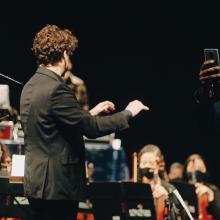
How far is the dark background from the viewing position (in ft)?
33.4

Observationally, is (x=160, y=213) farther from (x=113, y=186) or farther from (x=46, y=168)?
(x=46, y=168)

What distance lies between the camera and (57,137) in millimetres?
3715

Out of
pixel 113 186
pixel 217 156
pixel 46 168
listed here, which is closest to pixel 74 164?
pixel 46 168

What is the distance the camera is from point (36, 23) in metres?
10.2

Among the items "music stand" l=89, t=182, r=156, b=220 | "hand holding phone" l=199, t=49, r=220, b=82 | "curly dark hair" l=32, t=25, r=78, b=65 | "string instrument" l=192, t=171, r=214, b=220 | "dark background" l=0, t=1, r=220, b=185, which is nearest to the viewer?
"hand holding phone" l=199, t=49, r=220, b=82

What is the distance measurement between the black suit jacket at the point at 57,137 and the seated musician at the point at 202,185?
12.8ft

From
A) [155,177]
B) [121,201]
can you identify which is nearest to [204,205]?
[155,177]

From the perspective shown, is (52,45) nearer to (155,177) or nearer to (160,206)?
(155,177)

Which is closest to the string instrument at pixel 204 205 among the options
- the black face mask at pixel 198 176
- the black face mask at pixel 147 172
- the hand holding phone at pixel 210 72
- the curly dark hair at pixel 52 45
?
the black face mask at pixel 198 176

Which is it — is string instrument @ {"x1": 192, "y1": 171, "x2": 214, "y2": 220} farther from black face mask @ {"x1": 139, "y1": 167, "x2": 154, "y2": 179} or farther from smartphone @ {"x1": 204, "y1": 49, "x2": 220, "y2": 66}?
smartphone @ {"x1": 204, "y1": 49, "x2": 220, "y2": 66}

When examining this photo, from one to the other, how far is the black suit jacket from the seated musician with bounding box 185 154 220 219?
3914 millimetres

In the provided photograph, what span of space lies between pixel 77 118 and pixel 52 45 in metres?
0.49

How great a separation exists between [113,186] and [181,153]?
18.8 ft

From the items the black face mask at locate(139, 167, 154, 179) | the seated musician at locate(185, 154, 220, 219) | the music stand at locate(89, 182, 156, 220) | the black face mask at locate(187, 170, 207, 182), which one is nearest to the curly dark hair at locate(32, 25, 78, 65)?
the music stand at locate(89, 182, 156, 220)
